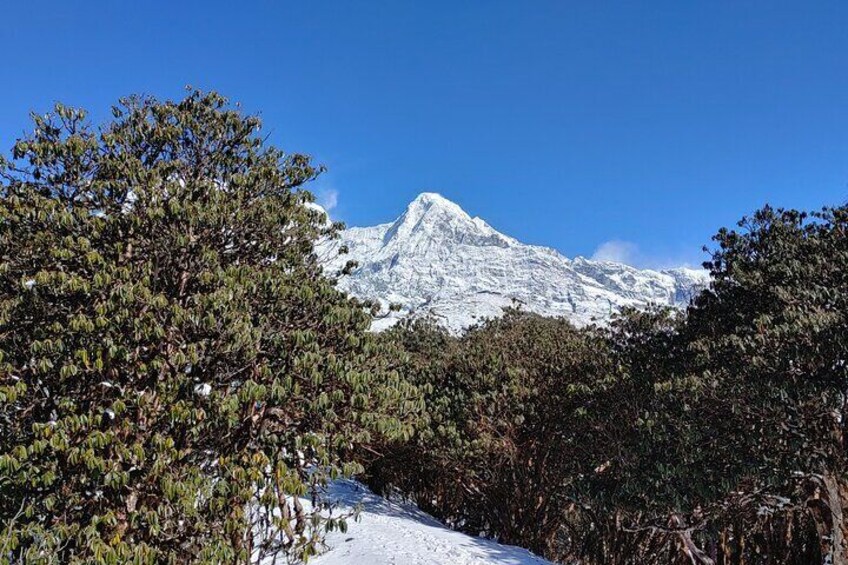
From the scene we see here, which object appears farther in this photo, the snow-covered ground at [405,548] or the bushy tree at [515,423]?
the bushy tree at [515,423]

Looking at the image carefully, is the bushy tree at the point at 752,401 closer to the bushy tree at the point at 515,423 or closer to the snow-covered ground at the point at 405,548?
the bushy tree at the point at 515,423

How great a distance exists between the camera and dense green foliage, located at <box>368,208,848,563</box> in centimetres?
1094

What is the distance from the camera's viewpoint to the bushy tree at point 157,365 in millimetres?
6410

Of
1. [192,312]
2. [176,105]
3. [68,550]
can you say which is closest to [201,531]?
[68,550]

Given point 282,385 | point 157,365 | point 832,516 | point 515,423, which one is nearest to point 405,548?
point 515,423

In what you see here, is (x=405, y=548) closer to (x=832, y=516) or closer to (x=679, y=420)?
(x=679, y=420)

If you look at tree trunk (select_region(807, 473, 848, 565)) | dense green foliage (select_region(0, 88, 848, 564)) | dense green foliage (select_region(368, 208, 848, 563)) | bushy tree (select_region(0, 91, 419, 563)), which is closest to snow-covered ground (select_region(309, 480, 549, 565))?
dense green foliage (select_region(0, 88, 848, 564))

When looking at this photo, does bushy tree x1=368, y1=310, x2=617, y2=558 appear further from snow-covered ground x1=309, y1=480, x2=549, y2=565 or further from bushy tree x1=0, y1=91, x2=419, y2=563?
bushy tree x1=0, y1=91, x2=419, y2=563

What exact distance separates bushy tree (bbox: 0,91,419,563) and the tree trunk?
9.22 metres

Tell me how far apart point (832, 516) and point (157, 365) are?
13.4m

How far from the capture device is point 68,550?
6.49 meters

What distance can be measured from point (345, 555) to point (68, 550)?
6.27 metres

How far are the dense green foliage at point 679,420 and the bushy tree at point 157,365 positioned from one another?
282 cm

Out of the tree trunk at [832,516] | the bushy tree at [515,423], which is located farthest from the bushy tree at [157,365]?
the tree trunk at [832,516]
